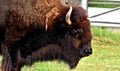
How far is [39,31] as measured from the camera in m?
7.35

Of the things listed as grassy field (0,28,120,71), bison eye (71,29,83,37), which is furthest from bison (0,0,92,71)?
grassy field (0,28,120,71)

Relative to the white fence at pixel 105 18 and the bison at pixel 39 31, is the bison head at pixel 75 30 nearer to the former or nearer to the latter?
the bison at pixel 39 31

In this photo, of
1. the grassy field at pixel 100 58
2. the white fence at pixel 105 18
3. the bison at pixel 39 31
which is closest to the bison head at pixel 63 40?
the bison at pixel 39 31

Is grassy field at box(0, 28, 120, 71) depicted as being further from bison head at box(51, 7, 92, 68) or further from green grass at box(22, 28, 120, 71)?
bison head at box(51, 7, 92, 68)

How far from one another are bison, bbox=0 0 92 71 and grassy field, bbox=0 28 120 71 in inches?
16.9

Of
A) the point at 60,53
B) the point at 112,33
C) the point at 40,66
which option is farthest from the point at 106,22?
the point at 60,53

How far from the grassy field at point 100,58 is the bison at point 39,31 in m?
0.43

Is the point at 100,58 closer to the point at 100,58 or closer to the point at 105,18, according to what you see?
the point at 100,58

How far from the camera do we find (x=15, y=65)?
24.4ft

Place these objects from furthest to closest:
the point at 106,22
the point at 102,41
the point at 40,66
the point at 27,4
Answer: the point at 106,22 → the point at 102,41 → the point at 40,66 → the point at 27,4

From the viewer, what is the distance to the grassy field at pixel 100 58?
9.12m

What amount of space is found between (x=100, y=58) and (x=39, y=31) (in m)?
3.77

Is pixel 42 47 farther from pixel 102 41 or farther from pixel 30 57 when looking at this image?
pixel 102 41

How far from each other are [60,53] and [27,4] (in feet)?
3.22
